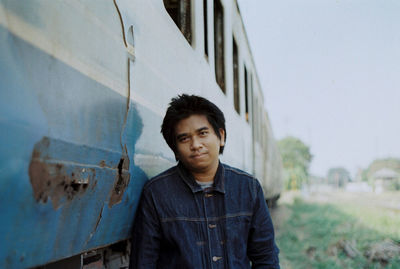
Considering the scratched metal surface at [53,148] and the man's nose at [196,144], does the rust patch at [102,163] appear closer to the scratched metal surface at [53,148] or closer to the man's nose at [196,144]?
the scratched metal surface at [53,148]

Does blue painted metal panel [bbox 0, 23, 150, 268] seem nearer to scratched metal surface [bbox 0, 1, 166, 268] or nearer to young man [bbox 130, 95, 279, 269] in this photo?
scratched metal surface [bbox 0, 1, 166, 268]

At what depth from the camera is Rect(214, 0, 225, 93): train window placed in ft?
13.6

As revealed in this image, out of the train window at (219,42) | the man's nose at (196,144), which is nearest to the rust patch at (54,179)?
the man's nose at (196,144)

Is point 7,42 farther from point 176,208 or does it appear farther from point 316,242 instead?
point 316,242

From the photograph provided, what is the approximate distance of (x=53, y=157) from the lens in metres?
1.04

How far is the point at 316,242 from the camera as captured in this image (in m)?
8.66

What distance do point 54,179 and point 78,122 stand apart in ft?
0.63

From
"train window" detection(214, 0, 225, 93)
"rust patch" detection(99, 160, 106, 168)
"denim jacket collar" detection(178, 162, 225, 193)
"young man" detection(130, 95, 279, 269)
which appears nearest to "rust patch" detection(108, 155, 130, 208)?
"rust patch" detection(99, 160, 106, 168)

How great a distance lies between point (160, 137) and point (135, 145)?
0.34 metres

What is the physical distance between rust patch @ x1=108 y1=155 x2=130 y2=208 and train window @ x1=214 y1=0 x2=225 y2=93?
8.86ft

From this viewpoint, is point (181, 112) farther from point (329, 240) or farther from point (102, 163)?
point (329, 240)

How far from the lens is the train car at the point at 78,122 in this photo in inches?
36.4

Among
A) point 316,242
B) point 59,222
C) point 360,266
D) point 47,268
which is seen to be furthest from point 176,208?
point 316,242

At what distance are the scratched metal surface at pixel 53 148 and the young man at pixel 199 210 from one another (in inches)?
11.4
